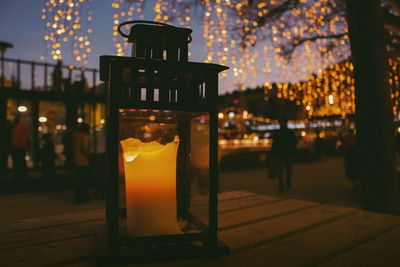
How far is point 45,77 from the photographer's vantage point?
30.4ft

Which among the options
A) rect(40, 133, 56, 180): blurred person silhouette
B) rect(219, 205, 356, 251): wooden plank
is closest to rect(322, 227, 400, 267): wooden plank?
rect(219, 205, 356, 251): wooden plank

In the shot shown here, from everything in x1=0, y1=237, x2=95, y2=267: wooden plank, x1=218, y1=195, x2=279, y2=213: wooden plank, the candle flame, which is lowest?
x1=218, y1=195, x2=279, y2=213: wooden plank

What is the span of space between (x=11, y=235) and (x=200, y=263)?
0.82 meters

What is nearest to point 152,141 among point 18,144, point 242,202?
point 242,202

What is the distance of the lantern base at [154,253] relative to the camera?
90cm

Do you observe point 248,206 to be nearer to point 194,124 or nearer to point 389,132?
point 194,124

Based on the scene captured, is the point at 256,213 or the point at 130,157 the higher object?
the point at 130,157

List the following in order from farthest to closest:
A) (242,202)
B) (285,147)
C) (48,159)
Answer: (48,159) < (285,147) < (242,202)

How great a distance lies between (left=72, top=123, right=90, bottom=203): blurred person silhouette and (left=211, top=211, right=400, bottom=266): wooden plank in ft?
17.8

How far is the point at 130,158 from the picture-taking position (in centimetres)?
95

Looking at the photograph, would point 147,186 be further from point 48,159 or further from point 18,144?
point 18,144

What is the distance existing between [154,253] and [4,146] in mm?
8965

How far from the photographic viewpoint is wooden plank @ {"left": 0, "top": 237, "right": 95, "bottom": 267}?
3.04 ft

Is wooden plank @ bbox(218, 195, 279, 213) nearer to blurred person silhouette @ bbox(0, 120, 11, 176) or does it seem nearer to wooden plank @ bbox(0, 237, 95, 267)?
wooden plank @ bbox(0, 237, 95, 267)
